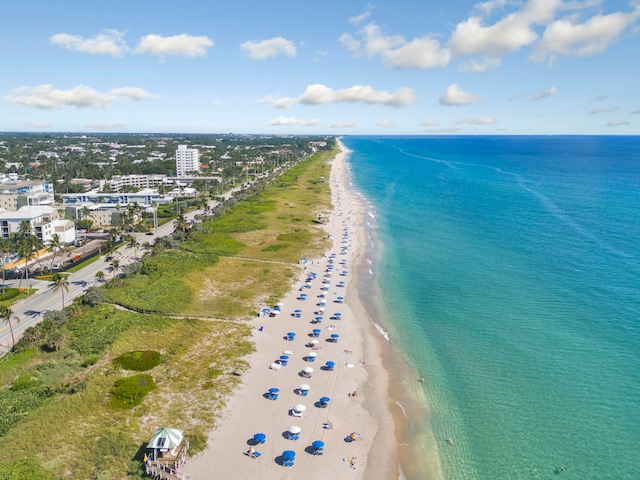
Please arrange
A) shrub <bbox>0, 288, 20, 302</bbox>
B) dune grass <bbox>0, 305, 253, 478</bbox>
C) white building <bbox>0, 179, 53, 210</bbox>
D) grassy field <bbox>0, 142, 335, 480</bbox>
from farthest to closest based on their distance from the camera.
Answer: white building <bbox>0, 179, 53, 210</bbox>, shrub <bbox>0, 288, 20, 302</bbox>, grassy field <bbox>0, 142, 335, 480</bbox>, dune grass <bbox>0, 305, 253, 478</bbox>

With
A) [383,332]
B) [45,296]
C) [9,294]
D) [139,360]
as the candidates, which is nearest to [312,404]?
[383,332]

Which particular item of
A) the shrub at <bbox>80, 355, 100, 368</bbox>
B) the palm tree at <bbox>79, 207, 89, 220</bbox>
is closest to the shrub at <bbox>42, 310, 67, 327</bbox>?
the shrub at <bbox>80, 355, 100, 368</bbox>

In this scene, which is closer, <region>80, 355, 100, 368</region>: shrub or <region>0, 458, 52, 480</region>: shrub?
<region>0, 458, 52, 480</region>: shrub

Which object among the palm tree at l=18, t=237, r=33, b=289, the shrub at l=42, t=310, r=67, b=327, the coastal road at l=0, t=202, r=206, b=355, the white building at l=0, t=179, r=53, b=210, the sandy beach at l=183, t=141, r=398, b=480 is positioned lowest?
the sandy beach at l=183, t=141, r=398, b=480

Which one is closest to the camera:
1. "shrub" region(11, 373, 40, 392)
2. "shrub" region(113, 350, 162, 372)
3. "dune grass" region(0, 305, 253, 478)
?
"dune grass" region(0, 305, 253, 478)

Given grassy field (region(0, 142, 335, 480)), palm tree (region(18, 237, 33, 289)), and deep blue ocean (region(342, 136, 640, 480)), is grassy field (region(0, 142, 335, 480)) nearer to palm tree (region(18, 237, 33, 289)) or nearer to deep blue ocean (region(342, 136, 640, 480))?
palm tree (region(18, 237, 33, 289))

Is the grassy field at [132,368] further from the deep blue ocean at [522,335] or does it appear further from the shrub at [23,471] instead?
the deep blue ocean at [522,335]

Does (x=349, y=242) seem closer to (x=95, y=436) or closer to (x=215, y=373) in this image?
(x=215, y=373)

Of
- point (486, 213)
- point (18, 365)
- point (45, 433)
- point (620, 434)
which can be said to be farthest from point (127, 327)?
point (486, 213)

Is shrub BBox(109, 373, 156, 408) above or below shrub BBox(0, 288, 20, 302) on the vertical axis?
below
